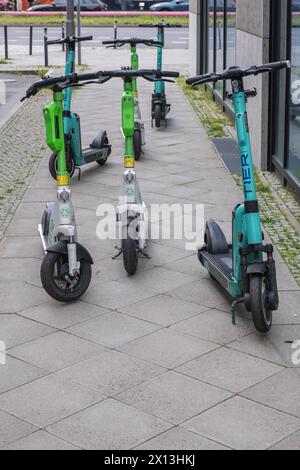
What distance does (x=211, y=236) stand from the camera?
7.94 metres

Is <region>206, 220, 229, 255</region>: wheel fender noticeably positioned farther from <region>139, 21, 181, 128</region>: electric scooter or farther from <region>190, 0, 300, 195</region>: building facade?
<region>139, 21, 181, 128</region>: electric scooter

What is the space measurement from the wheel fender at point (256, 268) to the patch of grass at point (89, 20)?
35.3 metres

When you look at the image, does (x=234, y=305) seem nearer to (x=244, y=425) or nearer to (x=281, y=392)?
(x=281, y=392)

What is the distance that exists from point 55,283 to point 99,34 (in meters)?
32.4

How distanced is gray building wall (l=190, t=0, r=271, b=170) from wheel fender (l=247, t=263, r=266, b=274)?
→ 596cm

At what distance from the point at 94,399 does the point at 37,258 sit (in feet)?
10.3

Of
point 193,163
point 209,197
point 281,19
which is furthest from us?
point 193,163

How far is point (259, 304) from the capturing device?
21.2ft

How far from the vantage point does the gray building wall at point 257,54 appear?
1210cm

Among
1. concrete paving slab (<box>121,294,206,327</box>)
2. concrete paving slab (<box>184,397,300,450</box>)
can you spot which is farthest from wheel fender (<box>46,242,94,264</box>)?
concrete paving slab (<box>184,397,300,450</box>)

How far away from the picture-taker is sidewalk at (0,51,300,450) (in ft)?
17.2
